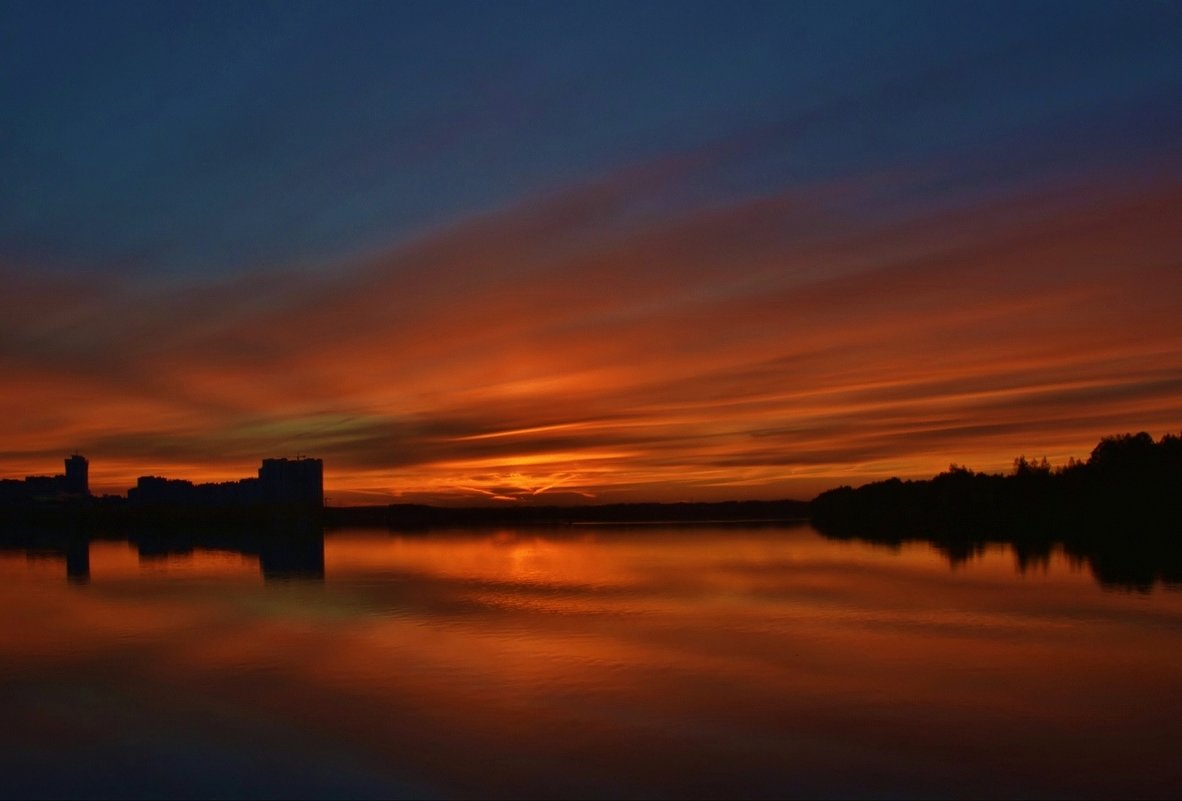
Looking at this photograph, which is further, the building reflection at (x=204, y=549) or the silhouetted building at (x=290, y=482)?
the silhouetted building at (x=290, y=482)

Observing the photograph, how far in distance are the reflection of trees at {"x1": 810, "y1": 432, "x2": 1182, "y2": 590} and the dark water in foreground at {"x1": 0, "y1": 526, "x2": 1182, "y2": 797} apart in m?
15.8

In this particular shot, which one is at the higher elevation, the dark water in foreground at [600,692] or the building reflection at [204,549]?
the dark water in foreground at [600,692]

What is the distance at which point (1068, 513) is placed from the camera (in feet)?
296

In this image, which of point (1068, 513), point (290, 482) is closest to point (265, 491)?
point (290, 482)

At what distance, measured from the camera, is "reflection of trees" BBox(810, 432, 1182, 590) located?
176 feet

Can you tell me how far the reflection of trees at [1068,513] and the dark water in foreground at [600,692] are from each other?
15.8 m

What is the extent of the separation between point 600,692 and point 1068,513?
83.8m

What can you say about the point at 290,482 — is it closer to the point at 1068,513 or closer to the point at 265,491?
the point at 265,491

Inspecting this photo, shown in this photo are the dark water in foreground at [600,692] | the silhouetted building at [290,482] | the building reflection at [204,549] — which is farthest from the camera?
the silhouetted building at [290,482]

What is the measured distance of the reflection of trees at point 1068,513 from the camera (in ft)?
176

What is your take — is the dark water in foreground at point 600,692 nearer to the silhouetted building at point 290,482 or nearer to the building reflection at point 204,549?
the building reflection at point 204,549

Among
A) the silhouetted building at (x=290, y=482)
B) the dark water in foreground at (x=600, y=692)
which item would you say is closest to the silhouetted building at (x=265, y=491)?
the silhouetted building at (x=290, y=482)

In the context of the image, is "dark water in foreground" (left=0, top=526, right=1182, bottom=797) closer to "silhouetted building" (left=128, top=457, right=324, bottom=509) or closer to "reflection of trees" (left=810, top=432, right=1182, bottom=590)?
"reflection of trees" (left=810, top=432, right=1182, bottom=590)

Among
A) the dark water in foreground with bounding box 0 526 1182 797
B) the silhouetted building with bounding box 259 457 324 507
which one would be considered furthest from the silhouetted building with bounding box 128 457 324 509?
the dark water in foreground with bounding box 0 526 1182 797
